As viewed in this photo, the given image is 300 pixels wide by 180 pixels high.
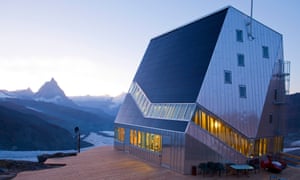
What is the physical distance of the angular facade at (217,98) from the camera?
16.9m

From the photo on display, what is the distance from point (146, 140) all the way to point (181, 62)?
7.24 metres

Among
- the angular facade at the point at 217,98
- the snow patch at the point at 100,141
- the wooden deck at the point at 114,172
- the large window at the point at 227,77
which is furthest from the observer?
the snow patch at the point at 100,141

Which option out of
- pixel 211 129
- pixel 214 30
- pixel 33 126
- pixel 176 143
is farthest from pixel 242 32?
pixel 33 126

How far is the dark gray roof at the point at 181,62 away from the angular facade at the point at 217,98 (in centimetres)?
10

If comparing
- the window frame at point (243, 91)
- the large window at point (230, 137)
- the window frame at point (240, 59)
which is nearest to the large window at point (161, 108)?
the large window at point (230, 137)

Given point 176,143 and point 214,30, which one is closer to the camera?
point 176,143

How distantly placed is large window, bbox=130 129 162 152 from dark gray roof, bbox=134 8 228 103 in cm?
308

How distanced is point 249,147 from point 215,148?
343 cm

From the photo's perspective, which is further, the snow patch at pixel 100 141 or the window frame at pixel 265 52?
the snow patch at pixel 100 141

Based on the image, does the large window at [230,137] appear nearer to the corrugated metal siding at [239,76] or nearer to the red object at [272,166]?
the corrugated metal siding at [239,76]

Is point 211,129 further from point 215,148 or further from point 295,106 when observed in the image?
point 295,106

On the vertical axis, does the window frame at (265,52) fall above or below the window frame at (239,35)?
below

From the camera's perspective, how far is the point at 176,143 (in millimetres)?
16766

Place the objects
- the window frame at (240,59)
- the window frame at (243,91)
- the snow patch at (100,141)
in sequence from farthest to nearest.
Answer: the snow patch at (100,141), the window frame at (240,59), the window frame at (243,91)
